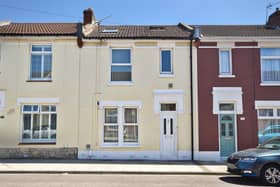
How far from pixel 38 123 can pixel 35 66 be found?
3.01 m

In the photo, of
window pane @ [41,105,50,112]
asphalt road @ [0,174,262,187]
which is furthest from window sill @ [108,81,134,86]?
asphalt road @ [0,174,262,187]

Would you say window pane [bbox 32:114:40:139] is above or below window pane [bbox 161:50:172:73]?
below

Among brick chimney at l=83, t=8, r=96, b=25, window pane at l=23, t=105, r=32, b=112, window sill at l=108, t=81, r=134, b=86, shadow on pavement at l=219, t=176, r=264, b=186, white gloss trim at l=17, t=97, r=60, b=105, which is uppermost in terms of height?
brick chimney at l=83, t=8, r=96, b=25

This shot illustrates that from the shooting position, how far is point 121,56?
1466cm

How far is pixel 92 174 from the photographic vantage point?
10516 mm

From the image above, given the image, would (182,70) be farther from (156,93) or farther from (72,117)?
(72,117)

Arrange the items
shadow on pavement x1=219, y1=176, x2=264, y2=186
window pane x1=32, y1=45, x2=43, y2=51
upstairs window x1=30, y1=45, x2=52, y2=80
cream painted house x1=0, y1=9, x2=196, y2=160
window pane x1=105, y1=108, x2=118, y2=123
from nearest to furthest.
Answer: shadow on pavement x1=219, y1=176, x2=264, y2=186, cream painted house x1=0, y1=9, x2=196, y2=160, window pane x1=105, y1=108, x2=118, y2=123, upstairs window x1=30, y1=45, x2=52, y2=80, window pane x1=32, y1=45, x2=43, y2=51

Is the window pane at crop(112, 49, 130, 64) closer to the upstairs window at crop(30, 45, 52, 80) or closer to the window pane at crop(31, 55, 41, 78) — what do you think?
the upstairs window at crop(30, 45, 52, 80)

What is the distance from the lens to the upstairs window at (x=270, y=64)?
14.5m

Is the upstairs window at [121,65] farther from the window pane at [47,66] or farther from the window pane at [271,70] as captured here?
the window pane at [271,70]

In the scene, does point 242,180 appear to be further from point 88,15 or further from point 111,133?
point 88,15

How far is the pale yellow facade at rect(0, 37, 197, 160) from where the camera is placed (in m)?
13.9

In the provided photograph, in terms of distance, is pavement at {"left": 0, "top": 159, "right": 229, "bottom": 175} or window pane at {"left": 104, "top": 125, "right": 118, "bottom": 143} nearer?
pavement at {"left": 0, "top": 159, "right": 229, "bottom": 175}

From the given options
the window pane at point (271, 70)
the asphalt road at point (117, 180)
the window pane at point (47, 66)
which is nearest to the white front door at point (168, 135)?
the asphalt road at point (117, 180)
